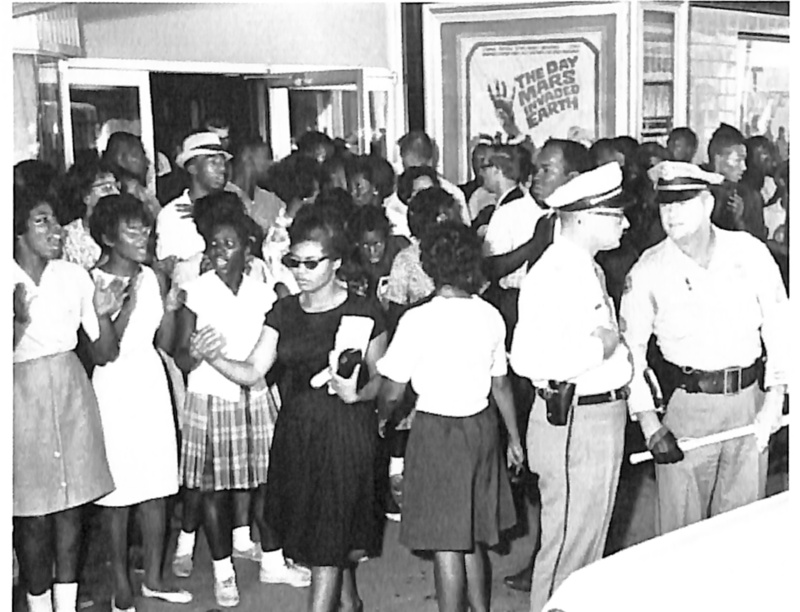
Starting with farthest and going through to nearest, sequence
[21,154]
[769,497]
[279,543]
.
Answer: [769,497], [279,543], [21,154]

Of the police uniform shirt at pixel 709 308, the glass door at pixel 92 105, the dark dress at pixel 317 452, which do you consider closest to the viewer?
the glass door at pixel 92 105

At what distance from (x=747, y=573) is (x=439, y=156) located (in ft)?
2.85

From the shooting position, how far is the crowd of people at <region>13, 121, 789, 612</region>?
80.5 inches

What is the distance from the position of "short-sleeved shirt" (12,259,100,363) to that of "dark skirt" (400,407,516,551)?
22.4 inches

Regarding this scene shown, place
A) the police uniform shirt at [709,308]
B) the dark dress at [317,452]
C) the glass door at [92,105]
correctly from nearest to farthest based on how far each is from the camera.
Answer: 1. the glass door at [92,105]
2. the dark dress at [317,452]
3. the police uniform shirt at [709,308]

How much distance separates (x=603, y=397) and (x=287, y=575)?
61 cm

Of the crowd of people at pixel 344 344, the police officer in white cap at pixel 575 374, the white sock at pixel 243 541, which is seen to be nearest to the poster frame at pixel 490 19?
the crowd of people at pixel 344 344

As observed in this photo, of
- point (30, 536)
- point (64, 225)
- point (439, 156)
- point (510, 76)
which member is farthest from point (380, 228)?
point (30, 536)

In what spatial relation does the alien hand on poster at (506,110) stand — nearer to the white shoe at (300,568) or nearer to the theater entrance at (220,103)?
the theater entrance at (220,103)

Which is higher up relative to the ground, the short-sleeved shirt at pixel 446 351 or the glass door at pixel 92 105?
the glass door at pixel 92 105

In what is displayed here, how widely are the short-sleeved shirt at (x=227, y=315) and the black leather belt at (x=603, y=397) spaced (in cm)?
Result: 49

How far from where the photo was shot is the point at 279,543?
6.95ft

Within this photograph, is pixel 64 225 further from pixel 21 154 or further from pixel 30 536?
pixel 30 536

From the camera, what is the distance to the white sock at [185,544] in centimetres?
211
